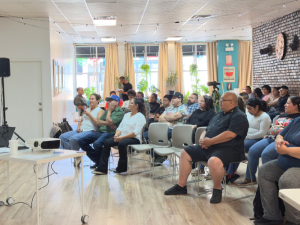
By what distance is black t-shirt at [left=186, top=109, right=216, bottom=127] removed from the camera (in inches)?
213

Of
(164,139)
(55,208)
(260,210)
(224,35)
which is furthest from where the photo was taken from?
(224,35)

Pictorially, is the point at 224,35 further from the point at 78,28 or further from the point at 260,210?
the point at 260,210

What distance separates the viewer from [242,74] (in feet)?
48.4

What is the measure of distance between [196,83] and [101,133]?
1004 centimetres

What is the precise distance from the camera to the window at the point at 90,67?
1488cm

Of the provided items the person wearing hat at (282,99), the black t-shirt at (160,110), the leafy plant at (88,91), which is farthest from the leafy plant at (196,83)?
the black t-shirt at (160,110)

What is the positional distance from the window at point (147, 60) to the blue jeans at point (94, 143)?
31.2 ft

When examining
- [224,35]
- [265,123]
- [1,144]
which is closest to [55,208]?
[1,144]

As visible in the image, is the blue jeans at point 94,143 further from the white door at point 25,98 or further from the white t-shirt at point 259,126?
the white door at point 25,98

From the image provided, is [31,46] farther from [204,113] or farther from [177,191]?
[177,191]

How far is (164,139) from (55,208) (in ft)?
6.92

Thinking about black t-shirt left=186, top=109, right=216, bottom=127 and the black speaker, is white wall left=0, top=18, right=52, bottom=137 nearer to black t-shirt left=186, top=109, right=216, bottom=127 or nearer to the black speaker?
the black speaker

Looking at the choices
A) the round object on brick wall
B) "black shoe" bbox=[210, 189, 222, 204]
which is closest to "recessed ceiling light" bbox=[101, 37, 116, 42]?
the round object on brick wall

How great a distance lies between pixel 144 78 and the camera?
14.9 m
